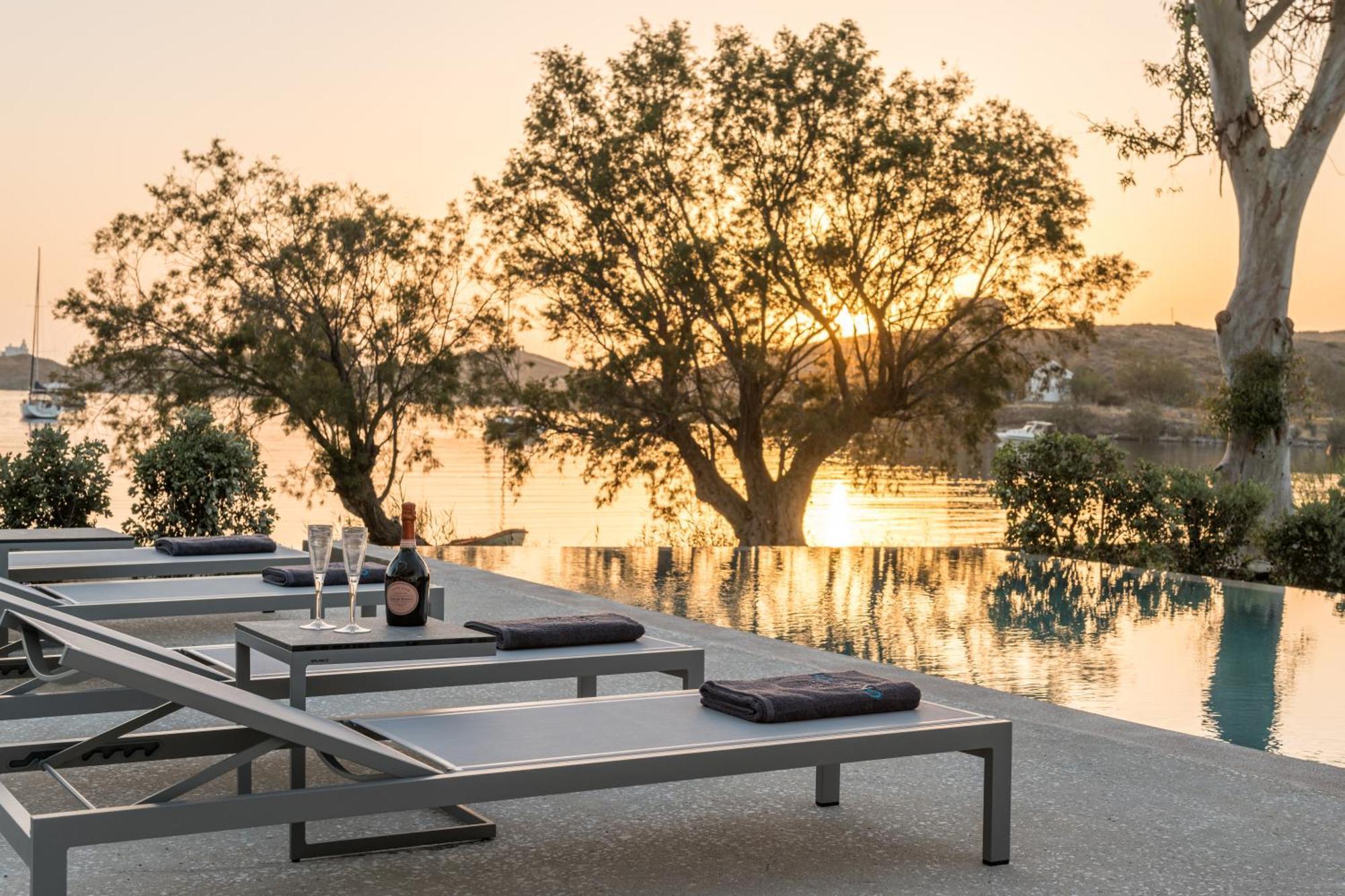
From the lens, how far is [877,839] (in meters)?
3.37

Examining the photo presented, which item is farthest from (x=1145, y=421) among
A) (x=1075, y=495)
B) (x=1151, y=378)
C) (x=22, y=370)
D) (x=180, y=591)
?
(x=180, y=591)

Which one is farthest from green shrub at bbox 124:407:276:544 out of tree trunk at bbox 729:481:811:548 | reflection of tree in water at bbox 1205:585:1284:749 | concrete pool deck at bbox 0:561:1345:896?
tree trunk at bbox 729:481:811:548

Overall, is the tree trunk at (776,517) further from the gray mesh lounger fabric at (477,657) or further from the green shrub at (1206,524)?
the gray mesh lounger fabric at (477,657)

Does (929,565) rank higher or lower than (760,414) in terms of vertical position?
lower

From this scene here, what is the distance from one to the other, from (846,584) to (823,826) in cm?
607

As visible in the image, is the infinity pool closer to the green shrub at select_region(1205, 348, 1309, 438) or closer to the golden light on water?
the green shrub at select_region(1205, 348, 1309, 438)

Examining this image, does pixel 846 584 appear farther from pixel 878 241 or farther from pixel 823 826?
pixel 878 241

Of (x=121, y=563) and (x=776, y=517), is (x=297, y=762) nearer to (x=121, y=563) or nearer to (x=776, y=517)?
(x=121, y=563)

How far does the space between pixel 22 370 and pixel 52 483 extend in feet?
45.5

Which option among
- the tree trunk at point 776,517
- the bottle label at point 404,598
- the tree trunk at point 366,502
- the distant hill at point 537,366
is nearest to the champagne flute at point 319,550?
the bottle label at point 404,598

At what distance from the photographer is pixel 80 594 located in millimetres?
5516

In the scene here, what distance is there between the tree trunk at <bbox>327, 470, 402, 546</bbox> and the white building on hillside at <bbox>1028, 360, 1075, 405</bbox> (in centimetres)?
794

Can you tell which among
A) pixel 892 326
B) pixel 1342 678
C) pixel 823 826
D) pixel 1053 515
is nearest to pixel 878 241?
pixel 892 326

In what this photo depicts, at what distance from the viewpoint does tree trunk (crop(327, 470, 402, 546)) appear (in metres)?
16.9
